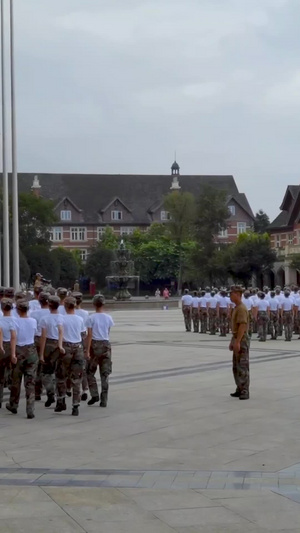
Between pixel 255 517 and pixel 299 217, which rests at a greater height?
pixel 299 217

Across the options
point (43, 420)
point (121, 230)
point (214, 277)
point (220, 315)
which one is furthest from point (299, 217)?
point (43, 420)

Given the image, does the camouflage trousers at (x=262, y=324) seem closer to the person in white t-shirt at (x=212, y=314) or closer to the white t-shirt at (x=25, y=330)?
the person in white t-shirt at (x=212, y=314)

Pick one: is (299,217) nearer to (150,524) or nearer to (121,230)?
(121,230)

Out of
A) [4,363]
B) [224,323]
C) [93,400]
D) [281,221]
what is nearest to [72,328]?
[4,363]

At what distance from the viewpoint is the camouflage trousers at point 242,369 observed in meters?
15.7

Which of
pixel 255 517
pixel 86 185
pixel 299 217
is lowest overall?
pixel 255 517

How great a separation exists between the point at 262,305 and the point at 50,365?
16.8 meters

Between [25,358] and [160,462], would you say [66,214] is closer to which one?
[25,358]

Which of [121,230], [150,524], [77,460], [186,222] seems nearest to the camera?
[150,524]

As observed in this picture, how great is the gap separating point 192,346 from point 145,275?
264 feet

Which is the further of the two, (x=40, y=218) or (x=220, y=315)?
(x=40, y=218)

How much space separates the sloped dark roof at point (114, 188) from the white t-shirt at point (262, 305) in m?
89.4

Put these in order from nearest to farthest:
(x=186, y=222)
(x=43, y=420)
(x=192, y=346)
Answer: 1. (x=43, y=420)
2. (x=192, y=346)
3. (x=186, y=222)

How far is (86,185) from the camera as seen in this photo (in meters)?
124
